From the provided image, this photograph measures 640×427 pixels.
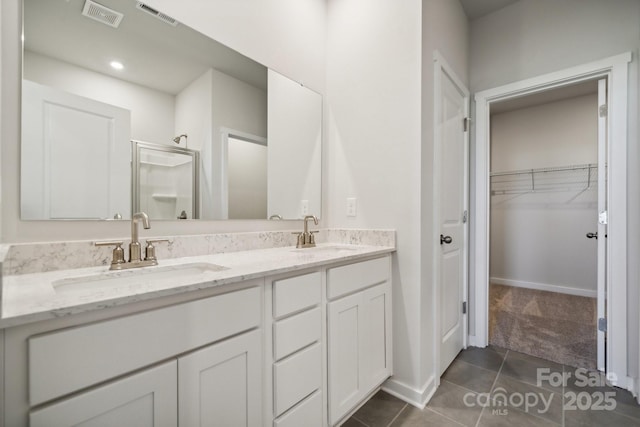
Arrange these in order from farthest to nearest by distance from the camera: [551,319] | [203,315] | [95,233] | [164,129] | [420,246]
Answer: [551,319], [420,246], [164,129], [95,233], [203,315]

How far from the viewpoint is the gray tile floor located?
143 cm

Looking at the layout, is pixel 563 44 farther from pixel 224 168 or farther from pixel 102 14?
pixel 102 14

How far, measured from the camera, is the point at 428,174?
167cm

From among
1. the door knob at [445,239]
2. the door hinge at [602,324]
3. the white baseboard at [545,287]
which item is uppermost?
the door knob at [445,239]

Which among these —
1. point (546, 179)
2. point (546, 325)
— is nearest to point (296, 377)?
point (546, 325)

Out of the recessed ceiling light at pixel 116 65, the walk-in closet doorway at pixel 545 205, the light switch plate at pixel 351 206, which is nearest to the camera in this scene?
the recessed ceiling light at pixel 116 65

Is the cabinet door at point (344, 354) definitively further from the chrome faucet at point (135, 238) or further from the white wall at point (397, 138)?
the chrome faucet at point (135, 238)

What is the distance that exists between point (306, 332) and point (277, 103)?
54.8 inches

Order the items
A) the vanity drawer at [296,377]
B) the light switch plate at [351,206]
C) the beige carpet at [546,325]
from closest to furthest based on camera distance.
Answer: the vanity drawer at [296,377] → the light switch plate at [351,206] → the beige carpet at [546,325]

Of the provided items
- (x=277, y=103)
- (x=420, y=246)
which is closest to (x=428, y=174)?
(x=420, y=246)

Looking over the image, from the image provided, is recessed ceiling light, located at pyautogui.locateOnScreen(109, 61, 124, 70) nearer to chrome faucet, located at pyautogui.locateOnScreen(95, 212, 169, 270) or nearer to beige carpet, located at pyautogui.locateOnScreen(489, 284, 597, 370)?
chrome faucet, located at pyautogui.locateOnScreen(95, 212, 169, 270)

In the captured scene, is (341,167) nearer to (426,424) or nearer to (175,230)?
(175,230)

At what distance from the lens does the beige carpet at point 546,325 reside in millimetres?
2123

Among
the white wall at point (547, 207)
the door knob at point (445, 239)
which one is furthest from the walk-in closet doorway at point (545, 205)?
the door knob at point (445, 239)
